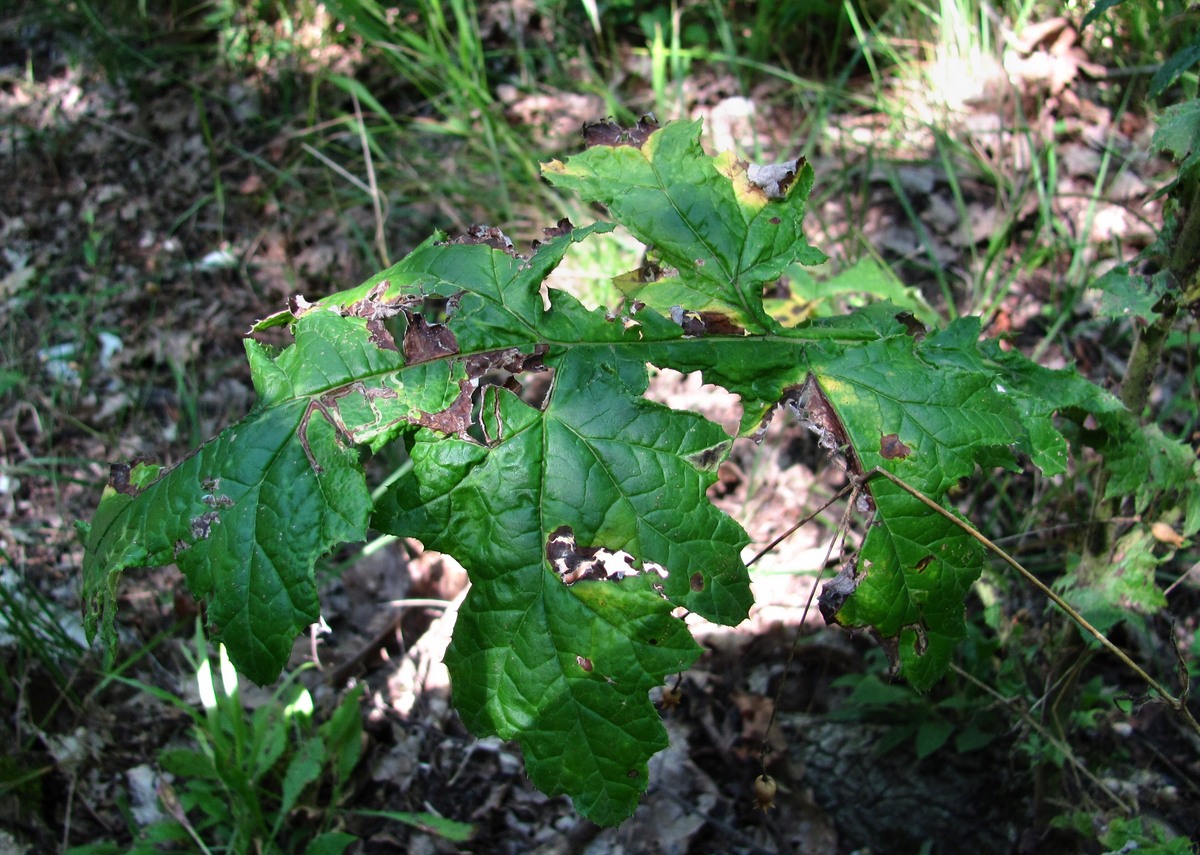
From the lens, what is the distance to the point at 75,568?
301 centimetres

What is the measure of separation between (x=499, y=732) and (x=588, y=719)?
118 mm

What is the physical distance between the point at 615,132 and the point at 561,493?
0.65 metres

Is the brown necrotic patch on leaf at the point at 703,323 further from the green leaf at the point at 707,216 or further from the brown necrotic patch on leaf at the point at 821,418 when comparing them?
the brown necrotic patch on leaf at the point at 821,418

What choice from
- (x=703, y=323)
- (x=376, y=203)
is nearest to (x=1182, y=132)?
(x=703, y=323)

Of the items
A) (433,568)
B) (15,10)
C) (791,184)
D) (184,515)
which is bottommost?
(433,568)

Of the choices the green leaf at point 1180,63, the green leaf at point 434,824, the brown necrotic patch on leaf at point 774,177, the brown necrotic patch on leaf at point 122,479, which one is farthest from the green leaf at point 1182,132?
the green leaf at point 434,824

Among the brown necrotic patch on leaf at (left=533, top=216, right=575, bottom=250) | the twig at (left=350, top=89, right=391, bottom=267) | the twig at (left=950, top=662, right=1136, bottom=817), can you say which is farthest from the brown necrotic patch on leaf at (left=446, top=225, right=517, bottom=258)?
the twig at (left=350, top=89, right=391, bottom=267)

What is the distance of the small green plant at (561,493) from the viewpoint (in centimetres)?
117

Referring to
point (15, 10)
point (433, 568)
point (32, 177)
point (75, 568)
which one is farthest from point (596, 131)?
point (15, 10)

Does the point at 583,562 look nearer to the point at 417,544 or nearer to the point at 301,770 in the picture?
the point at 301,770

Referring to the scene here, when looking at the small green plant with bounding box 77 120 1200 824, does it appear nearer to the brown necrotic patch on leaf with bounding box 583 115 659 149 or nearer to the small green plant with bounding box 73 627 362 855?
the brown necrotic patch on leaf with bounding box 583 115 659 149

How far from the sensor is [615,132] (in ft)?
4.91

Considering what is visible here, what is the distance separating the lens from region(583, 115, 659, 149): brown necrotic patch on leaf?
1485mm

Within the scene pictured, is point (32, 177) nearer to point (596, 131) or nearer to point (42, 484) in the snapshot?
point (42, 484)
